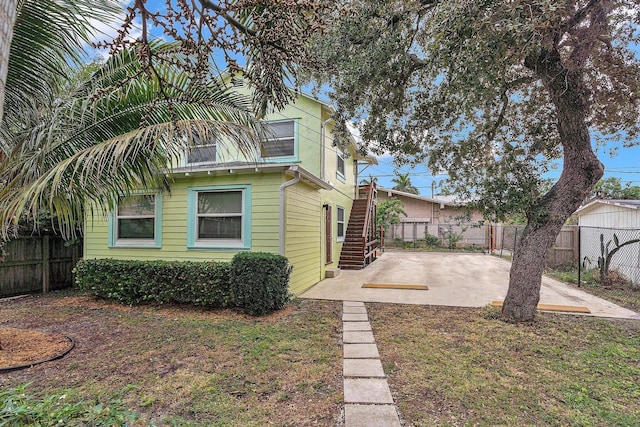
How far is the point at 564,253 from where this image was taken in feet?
36.4

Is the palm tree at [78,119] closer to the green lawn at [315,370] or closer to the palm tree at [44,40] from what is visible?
the palm tree at [44,40]

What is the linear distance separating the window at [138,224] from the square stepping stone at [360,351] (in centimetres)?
513

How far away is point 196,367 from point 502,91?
5676 mm

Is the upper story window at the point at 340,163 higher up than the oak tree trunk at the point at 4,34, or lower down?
higher up

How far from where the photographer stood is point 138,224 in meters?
7.55

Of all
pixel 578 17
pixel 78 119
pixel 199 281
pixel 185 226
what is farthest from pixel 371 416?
pixel 185 226

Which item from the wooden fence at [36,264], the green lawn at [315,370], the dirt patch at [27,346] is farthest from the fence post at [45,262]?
the dirt patch at [27,346]

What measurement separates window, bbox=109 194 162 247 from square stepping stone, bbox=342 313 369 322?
448cm

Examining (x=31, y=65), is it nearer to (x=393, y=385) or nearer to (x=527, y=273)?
(x=393, y=385)

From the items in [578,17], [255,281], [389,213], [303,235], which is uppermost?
[578,17]

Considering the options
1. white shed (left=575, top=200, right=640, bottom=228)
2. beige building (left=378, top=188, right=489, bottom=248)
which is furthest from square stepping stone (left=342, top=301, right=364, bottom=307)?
beige building (left=378, top=188, right=489, bottom=248)

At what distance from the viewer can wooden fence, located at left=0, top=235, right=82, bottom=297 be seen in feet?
23.6

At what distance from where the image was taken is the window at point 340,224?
11180mm

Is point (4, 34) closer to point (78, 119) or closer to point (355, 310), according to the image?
point (78, 119)
